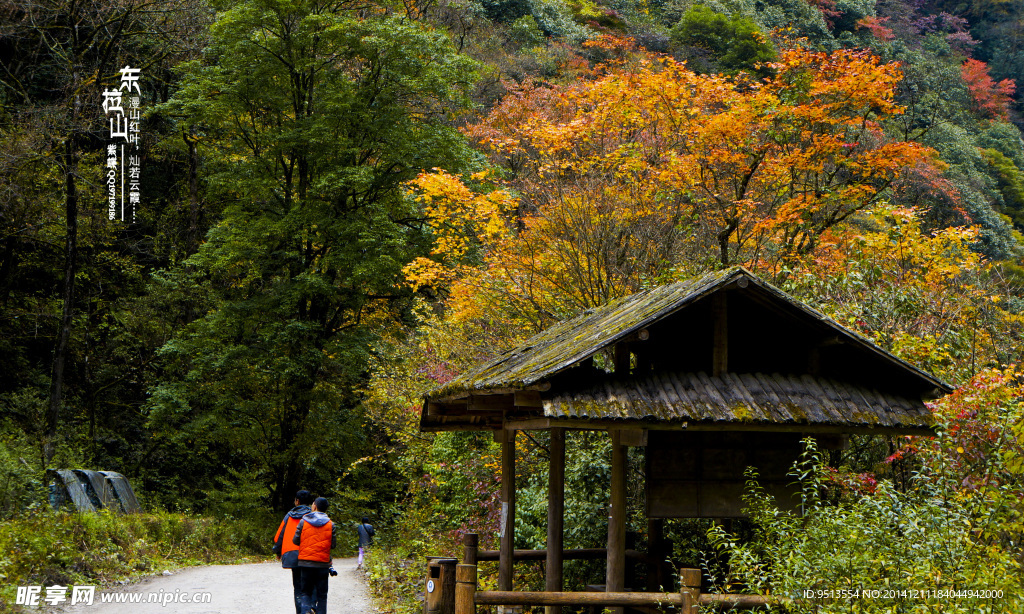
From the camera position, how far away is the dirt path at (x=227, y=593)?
1102 centimetres

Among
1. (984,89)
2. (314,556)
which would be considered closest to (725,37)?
(984,89)

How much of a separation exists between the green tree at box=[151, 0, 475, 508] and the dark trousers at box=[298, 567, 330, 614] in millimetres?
11810

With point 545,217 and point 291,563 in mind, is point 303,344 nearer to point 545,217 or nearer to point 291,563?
point 545,217

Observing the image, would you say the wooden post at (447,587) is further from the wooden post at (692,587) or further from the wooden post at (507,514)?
the wooden post at (692,587)

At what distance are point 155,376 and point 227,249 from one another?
213 inches

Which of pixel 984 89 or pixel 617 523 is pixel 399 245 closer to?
pixel 617 523

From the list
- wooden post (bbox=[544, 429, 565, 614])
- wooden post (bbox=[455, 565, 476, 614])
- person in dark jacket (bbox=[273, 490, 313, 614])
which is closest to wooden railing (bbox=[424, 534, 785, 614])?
wooden post (bbox=[455, 565, 476, 614])

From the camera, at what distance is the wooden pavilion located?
701 centimetres

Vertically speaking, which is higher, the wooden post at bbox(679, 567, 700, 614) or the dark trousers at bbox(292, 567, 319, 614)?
the wooden post at bbox(679, 567, 700, 614)

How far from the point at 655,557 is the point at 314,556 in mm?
3847

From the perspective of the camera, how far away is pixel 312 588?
8.70 meters

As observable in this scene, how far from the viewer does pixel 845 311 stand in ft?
36.6

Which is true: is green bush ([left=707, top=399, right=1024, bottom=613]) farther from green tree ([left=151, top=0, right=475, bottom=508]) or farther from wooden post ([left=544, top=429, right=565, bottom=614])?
green tree ([left=151, top=0, right=475, bottom=508])

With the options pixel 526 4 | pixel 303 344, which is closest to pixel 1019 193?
pixel 526 4
